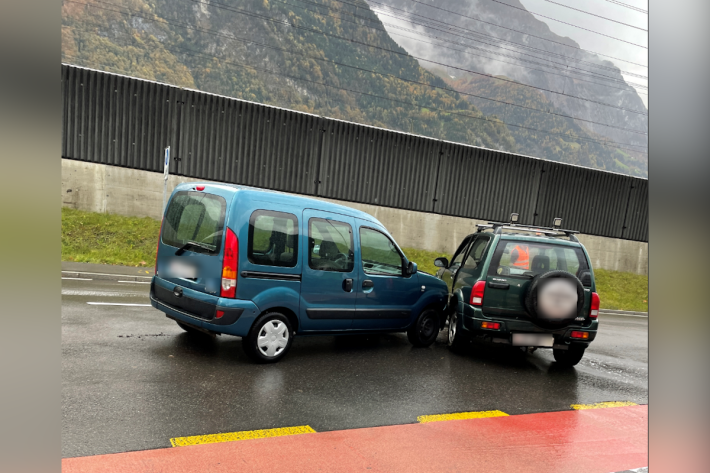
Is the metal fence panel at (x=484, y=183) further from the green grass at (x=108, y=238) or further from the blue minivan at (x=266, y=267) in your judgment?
the blue minivan at (x=266, y=267)

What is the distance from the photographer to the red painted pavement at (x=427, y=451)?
11.5 feet

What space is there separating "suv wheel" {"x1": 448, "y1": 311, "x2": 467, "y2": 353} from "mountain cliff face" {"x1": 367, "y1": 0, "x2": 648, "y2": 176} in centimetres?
3123

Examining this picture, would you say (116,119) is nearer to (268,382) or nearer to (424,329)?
(424,329)

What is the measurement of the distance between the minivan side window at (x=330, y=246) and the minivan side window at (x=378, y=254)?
0.72ft

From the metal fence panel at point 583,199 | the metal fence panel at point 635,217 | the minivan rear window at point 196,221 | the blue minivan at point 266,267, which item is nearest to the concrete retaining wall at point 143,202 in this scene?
the metal fence panel at point 583,199

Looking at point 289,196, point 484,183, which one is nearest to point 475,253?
point 289,196

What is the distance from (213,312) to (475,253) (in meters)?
4.00

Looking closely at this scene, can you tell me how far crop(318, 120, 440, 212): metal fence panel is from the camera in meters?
19.0

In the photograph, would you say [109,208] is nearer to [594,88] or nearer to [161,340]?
[161,340]

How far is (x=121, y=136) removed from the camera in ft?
54.8

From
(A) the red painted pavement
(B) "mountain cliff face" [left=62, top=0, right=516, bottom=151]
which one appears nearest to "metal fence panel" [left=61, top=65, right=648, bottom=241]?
(A) the red painted pavement

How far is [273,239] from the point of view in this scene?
6.07m

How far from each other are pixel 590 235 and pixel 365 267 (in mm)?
19337
